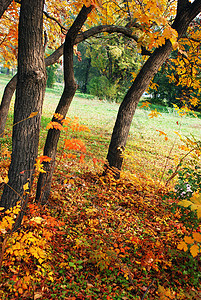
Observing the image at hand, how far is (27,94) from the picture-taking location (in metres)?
2.08

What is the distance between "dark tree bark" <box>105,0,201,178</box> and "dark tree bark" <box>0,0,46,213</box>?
7.37 ft

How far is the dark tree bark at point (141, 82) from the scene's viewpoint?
3660 mm

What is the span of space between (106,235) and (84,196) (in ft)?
3.51

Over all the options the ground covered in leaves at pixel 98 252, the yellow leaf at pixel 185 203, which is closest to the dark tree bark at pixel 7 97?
the ground covered in leaves at pixel 98 252

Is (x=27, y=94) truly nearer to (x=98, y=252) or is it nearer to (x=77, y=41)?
(x=77, y=41)

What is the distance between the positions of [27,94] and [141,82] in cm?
267

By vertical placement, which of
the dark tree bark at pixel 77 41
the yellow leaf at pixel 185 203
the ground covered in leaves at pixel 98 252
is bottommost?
the ground covered in leaves at pixel 98 252

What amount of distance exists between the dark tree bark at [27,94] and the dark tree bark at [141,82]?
7.37 ft

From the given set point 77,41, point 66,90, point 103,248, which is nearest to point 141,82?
point 77,41

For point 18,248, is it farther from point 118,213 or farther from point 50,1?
point 50,1

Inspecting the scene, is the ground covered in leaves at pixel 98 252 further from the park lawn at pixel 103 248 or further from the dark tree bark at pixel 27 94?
the dark tree bark at pixel 27 94

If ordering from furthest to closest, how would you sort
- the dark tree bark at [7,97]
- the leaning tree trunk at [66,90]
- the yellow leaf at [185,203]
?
1. the dark tree bark at [7,97]
2. the leaning tree trunk at [66,90]
3. the yellow leaf at [185,203]

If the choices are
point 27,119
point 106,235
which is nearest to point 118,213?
point 106,235

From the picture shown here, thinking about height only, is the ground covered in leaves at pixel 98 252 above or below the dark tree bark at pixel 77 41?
below
